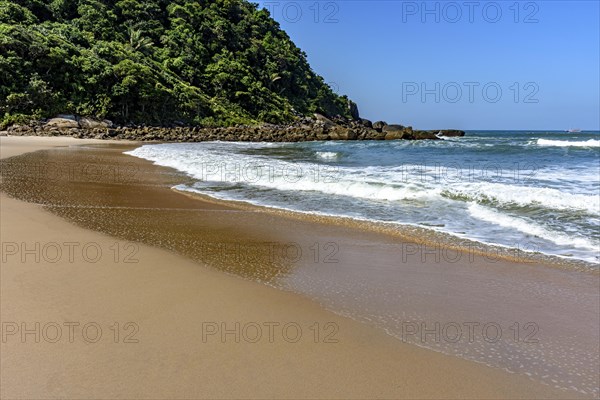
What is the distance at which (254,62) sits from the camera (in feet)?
213

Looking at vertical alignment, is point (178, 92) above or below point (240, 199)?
above

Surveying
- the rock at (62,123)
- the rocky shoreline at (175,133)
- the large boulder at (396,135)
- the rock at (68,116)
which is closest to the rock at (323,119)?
the rocky shoreline at (175,133)

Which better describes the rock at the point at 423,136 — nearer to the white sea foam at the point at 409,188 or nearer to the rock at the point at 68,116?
the rock at the point at 68,116

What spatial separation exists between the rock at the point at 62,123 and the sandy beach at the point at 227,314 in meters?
30.1

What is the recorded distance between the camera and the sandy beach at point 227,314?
215 cm

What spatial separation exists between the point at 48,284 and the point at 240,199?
512 centimetres

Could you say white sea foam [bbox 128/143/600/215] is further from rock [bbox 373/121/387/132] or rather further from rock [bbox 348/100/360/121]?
rock [bbox 348/100/360/121]

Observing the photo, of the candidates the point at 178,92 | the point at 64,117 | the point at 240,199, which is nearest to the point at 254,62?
the point at 178,92

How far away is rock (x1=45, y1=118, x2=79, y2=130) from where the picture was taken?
31.1m

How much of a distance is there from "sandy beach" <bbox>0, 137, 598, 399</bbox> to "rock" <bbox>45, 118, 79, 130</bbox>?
98.6 feet

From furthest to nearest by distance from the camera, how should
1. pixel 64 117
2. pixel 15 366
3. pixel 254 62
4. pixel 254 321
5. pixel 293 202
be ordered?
1. pixel 254 62
2. pixel 64 117
3. pixel 293 202
4. pixel 254 321
5. pixel 15 366

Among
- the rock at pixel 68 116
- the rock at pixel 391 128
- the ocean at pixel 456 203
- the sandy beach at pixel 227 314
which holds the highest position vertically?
the rock at pixel 391 128

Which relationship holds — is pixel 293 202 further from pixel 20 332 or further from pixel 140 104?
pixel 140 104

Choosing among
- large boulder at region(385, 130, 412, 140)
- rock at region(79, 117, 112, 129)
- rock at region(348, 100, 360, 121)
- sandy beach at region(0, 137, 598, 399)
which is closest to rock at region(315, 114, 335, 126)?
rock at region(348, 100, 360, 121)
